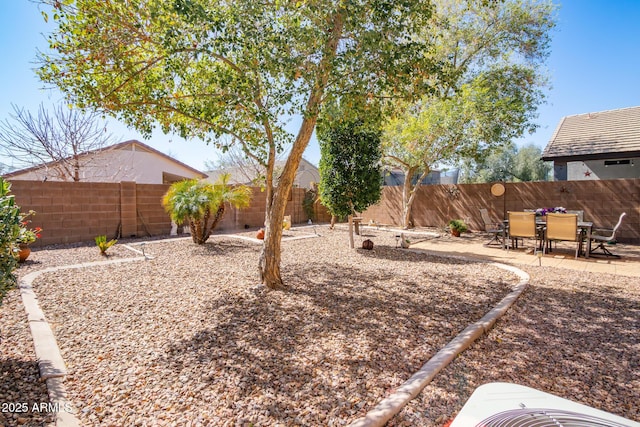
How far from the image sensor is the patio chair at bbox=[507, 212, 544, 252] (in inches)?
302

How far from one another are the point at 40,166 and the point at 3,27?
10.2m

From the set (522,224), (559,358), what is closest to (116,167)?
(522,224)

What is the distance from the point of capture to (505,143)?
11.9 meters

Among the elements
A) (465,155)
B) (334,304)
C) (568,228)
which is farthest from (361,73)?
(465,155)

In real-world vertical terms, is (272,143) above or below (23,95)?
below

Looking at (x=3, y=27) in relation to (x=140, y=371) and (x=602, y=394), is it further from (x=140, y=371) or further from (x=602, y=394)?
(x=602, y=394)

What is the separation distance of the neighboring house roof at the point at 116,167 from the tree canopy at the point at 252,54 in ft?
34.3

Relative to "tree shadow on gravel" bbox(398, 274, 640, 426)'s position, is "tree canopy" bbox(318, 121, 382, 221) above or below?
above

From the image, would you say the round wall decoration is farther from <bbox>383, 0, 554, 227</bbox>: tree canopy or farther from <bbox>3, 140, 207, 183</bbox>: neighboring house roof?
<bbox>3, 140, 207, 183</bbox>: neighboring house roof

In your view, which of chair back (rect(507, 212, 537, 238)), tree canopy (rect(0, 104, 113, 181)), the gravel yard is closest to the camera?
the gravel yard

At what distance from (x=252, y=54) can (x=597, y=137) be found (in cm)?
1293

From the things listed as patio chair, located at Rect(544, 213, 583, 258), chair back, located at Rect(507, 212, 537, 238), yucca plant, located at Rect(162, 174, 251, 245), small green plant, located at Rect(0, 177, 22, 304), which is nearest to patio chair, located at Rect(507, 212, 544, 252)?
chair back, located at Rect(507, 212, 537, 238)

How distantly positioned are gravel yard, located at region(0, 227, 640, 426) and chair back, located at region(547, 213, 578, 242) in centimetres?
164

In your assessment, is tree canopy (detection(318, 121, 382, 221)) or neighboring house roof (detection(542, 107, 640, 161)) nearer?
tree canopy (detection(318, 121, 382, 221))
